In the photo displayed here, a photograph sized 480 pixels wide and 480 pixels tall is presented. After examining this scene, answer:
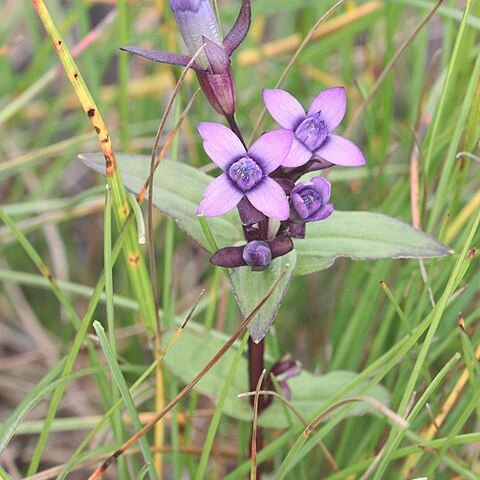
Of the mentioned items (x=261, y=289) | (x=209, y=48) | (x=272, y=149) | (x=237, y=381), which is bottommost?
(x=237, y=381)

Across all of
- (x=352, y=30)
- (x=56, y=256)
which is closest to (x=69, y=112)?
(x=56, y=256)

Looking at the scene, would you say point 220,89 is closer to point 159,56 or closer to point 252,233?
point 159,56

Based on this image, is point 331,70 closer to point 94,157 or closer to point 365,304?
point 365,304

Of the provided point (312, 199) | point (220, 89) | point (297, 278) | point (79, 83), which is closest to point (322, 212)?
point (312, 199)

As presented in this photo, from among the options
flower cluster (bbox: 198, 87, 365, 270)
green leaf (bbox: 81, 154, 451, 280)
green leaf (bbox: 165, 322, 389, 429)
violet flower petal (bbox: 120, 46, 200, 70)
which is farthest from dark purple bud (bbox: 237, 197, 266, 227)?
green leaf (bbox: 165, 322, 389, 429)

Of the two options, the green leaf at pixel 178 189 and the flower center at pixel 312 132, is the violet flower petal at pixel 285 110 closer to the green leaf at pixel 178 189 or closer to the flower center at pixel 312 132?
the flower center at pixel 312 132
